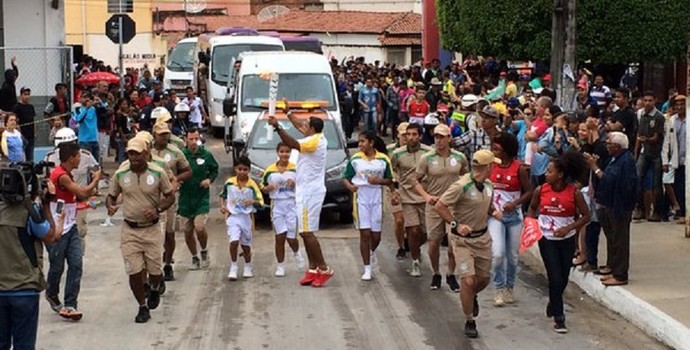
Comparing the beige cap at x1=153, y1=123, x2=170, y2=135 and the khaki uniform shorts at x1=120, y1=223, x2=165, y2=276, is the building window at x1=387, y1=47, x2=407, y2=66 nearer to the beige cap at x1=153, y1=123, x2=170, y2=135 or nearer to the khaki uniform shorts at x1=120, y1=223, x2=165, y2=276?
the beige cap at x1=153, y1=123, x2=170, y2=135

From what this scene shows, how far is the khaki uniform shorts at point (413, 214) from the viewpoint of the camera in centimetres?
1416

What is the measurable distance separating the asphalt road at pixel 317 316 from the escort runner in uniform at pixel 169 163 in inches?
17.6

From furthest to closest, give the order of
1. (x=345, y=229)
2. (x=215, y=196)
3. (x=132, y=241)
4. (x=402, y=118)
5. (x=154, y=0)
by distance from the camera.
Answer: (x=154, y=0), (x=402, y=118), (x=215, y=196), (x=345, y=229), (x=132, y=241)

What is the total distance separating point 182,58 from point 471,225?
2902cm

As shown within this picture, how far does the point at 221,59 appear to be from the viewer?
31891mm

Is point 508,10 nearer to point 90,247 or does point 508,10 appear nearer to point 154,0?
point 90,247

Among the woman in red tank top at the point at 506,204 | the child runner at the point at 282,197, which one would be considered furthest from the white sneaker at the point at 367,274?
the woman in red tank top at the point at 506,204

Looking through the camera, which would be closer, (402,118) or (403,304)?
(403,304)

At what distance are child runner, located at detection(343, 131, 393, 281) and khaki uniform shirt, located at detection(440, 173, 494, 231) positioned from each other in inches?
102

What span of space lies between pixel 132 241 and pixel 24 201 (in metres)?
3.32

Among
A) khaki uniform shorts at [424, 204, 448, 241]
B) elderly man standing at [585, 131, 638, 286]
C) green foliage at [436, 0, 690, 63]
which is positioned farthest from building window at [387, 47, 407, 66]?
elderly man standing at [585, 131, 638, 286]

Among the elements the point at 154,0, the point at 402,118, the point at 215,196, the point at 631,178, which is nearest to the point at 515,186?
the point at 631,178

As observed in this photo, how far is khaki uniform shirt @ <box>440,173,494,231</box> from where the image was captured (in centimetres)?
1123

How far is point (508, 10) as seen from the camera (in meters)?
27.1
